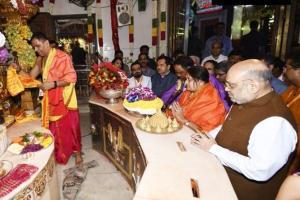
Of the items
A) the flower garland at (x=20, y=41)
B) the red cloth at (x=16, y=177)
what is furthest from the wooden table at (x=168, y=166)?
the flower garland at (x=20, y=41)

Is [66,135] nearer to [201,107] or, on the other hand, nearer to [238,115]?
[201,107]

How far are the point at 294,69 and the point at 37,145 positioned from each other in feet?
8.11

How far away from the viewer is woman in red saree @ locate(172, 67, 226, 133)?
2432 millimetres

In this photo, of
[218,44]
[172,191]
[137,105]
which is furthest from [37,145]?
[218,44]

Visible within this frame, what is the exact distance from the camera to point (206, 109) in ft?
8.10

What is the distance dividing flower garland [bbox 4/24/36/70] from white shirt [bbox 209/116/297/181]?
11.1 ft

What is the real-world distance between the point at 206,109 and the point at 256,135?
3.14 ft

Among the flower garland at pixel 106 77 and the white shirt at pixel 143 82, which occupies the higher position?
the flower garland at pixel 106 77

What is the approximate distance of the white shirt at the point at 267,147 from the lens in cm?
146

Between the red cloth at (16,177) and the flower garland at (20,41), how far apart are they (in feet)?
7.56

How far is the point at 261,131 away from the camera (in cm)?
150

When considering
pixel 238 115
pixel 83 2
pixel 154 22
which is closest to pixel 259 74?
pixel 238 115

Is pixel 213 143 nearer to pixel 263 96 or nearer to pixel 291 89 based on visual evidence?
pixel 263 96

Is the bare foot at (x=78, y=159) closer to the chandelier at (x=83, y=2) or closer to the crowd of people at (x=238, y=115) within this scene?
the crowd of people at (x=238, y=115)
